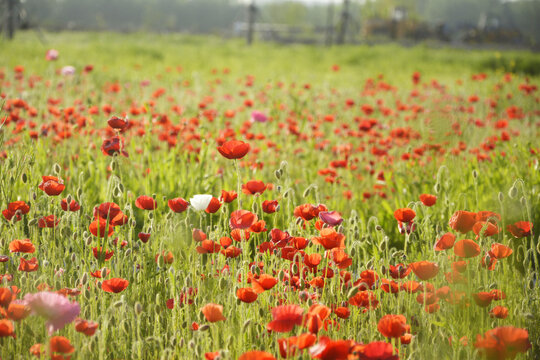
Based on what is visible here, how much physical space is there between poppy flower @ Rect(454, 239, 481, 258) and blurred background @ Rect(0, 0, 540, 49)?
14.9 metres

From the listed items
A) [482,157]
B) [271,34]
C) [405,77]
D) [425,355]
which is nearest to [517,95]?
[405,77]

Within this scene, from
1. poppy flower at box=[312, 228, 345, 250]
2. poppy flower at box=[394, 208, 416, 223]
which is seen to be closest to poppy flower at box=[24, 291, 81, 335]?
poppy flower at box=[312, 228, 345, 250]

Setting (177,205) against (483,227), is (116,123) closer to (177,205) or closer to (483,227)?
(177,205)

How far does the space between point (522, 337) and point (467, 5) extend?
351 ft

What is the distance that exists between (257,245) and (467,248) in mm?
1177

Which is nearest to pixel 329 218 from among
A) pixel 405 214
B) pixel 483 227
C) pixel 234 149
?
pixel 405 214

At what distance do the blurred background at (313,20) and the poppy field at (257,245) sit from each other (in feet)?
42.3

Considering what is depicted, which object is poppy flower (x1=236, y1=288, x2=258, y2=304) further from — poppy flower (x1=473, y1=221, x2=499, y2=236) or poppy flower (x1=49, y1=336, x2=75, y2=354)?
poppy flower (x1=473, y1=221, x2=499, y2=236)

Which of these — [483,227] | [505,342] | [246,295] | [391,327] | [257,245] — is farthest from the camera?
[257,245]

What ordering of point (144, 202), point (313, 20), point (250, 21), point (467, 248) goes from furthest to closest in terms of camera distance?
point (313, 20), point (250, 21), point (144, 202), point (467, 248)

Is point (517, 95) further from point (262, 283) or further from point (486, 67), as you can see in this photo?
point (262, 283)

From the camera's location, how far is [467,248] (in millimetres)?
1477

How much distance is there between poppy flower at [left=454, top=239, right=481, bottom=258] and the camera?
1.47 meters

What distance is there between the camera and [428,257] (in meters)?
2.03
